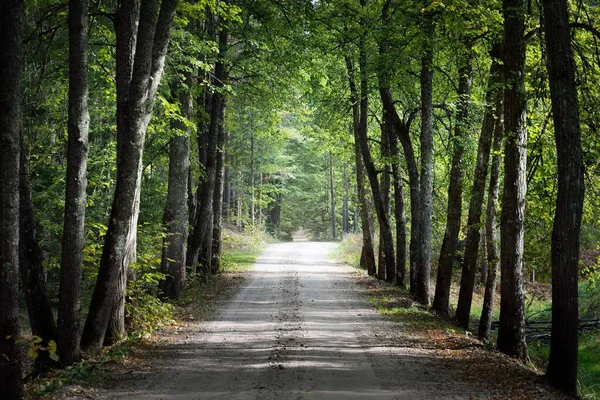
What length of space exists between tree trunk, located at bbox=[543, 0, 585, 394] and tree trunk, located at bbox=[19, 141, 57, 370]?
24.6ft

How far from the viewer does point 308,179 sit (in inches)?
2360

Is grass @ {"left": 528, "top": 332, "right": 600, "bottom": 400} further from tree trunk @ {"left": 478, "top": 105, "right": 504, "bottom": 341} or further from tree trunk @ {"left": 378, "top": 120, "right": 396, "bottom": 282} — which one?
tree trunk @ {"left": 378, "top": 120, "right": 396, "bottom": 282}

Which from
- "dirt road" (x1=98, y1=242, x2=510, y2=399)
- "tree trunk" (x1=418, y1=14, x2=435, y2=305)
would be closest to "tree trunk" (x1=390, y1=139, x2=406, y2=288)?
"tree trunk" (x1=418, y1=14, x2=435, y2=305)

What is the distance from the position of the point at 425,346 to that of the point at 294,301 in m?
6.33

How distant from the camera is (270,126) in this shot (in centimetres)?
2442

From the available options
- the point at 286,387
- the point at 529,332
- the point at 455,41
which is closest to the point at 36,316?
the point at 286,387

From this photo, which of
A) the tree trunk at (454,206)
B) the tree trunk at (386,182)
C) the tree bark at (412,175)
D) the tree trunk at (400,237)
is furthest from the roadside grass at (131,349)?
the tree trunk at (454,206)

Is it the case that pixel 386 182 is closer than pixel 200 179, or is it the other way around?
pixel 200 179

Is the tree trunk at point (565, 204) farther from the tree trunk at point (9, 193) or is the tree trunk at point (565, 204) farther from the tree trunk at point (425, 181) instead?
the tree trunk at point (425, 181)

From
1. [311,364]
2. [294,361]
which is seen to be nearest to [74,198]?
[294,361]

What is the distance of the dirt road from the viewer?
302 inches

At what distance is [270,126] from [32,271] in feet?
53.6

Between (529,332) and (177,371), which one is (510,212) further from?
(529,332)

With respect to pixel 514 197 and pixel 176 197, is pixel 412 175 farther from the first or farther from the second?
pixel 514 197
